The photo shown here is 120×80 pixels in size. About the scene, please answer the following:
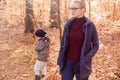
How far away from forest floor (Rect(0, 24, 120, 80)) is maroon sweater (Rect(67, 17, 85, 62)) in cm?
331

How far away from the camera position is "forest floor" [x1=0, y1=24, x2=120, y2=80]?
8.25m

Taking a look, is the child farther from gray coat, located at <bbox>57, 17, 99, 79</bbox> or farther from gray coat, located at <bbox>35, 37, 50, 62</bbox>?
gray coat, located at <bbox>57, 17, 99, 79</bbox>

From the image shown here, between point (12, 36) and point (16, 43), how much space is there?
150 centimetres

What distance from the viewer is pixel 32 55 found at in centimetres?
992

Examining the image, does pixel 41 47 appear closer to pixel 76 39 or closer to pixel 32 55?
pixel 76 39

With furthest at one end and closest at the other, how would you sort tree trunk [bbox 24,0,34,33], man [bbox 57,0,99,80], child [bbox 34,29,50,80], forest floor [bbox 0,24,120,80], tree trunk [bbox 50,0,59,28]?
1. tree trunk [bbox 50,0,59,28]
2. tree trunk [bbox 24,0,34,33]
3. forest floor [bbox 0,24,120,80]
4. child [bbox 34,29,50,80]
5. man [bbox 57,0,99,80]

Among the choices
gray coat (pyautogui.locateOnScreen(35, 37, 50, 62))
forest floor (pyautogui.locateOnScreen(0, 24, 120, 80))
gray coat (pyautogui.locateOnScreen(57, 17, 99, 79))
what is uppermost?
gray coat (pyautogui.locateOnScreen(57, 17, 99, 79))

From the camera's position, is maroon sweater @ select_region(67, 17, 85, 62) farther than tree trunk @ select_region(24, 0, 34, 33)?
No

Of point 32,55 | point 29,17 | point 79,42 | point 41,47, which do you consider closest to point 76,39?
point 79,42

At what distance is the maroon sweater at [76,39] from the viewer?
4668 millimetres

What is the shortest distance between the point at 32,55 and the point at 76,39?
5461 mm

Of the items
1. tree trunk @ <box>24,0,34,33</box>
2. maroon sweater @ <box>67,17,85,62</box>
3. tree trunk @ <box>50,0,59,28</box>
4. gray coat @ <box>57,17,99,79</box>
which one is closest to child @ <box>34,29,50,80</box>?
gray coat @ <box>57,17,99,79</box>

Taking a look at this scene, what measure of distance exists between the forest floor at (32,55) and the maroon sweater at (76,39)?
3311mm

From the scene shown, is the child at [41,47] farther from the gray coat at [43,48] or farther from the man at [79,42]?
the man at [79,42]
